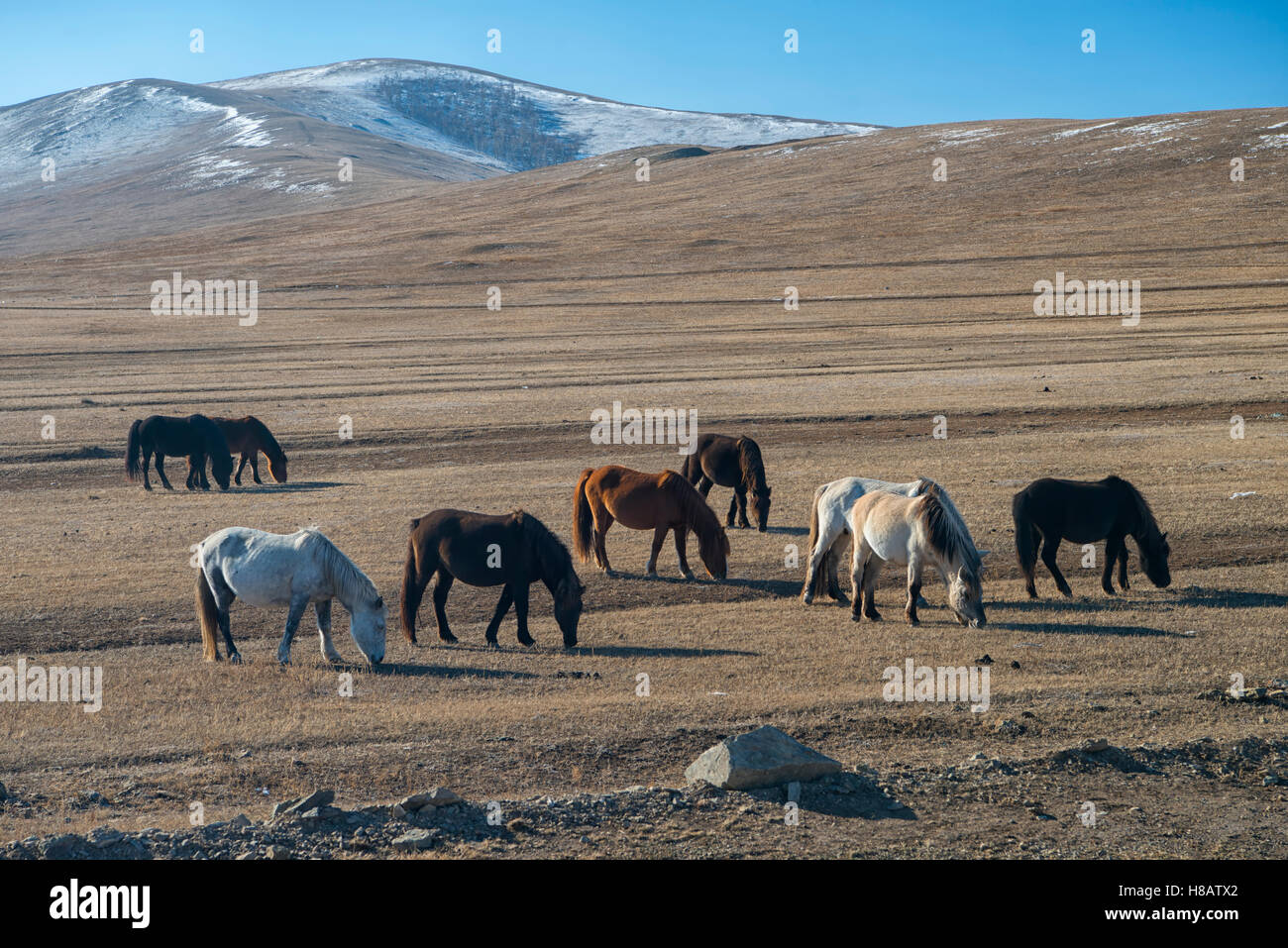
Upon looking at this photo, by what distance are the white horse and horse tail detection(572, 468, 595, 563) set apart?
4.29 meters

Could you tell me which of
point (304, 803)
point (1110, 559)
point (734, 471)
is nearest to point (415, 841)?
point (304, 803)

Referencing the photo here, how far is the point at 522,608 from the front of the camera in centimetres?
1226

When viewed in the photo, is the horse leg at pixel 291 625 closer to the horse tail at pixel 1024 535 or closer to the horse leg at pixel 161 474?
the horse tail at pixel 1024 535

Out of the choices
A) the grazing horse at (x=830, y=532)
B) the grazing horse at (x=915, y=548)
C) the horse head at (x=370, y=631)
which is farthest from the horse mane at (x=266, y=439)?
the grazing horse at (x=915, y=548)

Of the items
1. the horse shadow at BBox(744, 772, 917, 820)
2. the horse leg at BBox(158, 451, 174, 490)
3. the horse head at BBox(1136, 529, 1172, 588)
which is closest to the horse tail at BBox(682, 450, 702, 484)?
the horse head at BBox(1136, 529, 1172, 588)

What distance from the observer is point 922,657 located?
1123 centimetres

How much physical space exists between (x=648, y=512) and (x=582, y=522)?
1.03 meters

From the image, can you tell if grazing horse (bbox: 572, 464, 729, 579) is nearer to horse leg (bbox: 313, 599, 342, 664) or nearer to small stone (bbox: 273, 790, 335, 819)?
horse leg (bbox: 313, 599, 342, 664)

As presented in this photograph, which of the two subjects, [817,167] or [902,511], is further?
[817,167]

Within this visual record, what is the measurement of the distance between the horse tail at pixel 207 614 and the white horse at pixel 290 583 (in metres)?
0.01

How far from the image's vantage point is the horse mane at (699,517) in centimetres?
1466

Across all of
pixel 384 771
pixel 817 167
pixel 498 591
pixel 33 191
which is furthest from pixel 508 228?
pixel 33 191

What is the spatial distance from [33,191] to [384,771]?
193 meters
